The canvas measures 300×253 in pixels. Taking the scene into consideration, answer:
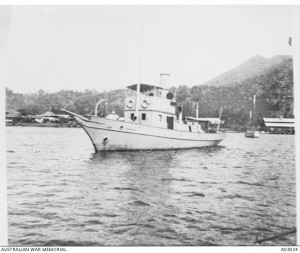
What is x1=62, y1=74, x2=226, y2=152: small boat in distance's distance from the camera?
8.70 metres

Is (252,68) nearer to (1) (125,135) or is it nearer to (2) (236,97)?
(2) (236,97)

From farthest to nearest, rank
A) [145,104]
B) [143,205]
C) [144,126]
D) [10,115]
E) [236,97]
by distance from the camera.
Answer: [145,104]
[144,126]
[236,97]
[10,115]
[143,205]

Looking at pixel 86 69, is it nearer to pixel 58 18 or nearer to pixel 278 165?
pixel 58 18

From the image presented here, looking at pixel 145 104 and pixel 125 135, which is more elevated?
pixel 145 104

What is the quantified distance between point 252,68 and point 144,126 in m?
4.46

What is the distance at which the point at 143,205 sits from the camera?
4.34m

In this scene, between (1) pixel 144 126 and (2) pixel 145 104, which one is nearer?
(1) pixel 144 126

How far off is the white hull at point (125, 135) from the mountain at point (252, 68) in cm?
358

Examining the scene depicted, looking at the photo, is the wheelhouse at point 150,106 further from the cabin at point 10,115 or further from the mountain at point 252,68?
the cabin at point 10,115

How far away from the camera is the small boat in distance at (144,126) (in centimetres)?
870

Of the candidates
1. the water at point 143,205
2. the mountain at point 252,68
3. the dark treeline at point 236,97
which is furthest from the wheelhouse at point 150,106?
the mountain at point 252,68

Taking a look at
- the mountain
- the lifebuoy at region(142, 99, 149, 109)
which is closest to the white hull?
the lifebuoy at region(142, 99, 149, 109)

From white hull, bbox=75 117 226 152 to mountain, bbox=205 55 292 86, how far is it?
11.7 feet

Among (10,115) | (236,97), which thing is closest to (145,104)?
(236,97)
